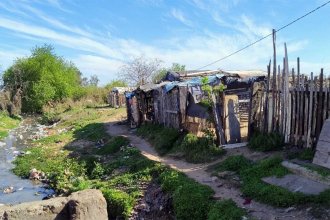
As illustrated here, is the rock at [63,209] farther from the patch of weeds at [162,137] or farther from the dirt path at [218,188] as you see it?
the patch of weeds at [162,137]

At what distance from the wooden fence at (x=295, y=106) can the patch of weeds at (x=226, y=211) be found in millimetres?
3117

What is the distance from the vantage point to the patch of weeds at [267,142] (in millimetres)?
10336

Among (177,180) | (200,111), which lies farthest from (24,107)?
(177,180)

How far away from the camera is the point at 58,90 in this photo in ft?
146

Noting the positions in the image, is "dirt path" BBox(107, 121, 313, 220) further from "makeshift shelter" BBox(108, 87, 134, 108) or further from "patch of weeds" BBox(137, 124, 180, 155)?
"makeshift shelter" BBox(108, 87, 134, 108)

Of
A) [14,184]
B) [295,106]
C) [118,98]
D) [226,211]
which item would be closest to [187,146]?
[295,106]

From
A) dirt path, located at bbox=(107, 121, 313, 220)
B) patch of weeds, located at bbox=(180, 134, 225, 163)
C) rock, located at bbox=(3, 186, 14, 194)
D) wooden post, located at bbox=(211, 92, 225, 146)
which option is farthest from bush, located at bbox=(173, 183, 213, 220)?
rock, located at bbox=(3, 186, 14, 194)

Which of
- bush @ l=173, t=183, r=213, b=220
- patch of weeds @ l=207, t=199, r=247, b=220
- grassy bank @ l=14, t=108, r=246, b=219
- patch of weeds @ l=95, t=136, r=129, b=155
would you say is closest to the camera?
patch of weeds @ l=207, t=199, r=247, b=220

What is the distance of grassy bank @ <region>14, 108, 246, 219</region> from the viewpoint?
804cm

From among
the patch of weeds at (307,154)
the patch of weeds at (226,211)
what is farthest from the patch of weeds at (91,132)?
the patch of weeds at (226,211)

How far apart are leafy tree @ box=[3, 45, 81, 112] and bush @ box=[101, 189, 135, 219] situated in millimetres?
34414

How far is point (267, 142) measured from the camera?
414 inches

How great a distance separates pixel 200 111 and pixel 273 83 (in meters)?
3.08

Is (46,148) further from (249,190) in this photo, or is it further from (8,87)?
(8,87)
